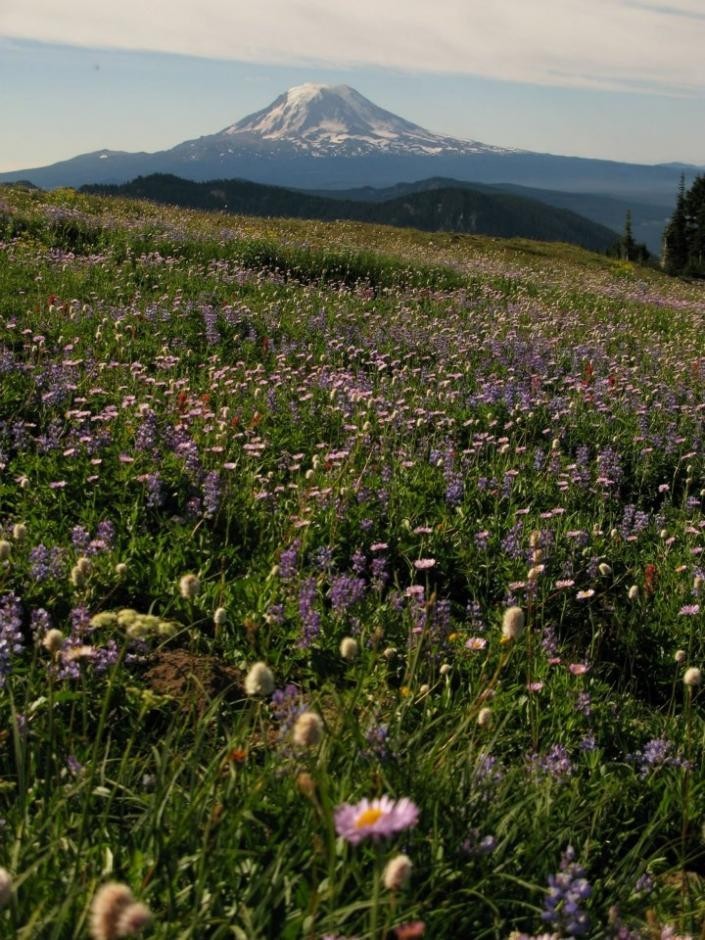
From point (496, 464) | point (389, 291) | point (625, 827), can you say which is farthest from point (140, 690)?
point (389, 291)

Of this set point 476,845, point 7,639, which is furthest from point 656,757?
point 7,639

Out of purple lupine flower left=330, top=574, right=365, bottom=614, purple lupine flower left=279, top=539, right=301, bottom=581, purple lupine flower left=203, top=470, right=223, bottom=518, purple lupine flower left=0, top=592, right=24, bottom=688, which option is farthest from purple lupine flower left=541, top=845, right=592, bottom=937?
purple lupine flower left=203, top=470, right=223, bottom=518

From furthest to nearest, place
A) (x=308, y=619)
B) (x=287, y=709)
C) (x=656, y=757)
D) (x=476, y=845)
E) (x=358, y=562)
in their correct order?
(x=358, y=562) < (x=308, y=619) < (x=656, y=757) < (x=287, y=709) < (x=476, y=845)

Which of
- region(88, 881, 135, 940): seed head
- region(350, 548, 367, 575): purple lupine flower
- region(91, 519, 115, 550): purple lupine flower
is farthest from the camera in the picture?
region(350, 548, 367, 575): purple lupine flower

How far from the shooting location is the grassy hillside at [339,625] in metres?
2.34

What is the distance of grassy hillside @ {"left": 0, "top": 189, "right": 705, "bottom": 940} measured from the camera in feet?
7.68

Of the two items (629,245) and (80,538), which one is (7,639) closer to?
(80,538)

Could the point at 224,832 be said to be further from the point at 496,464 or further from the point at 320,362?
the point at 320,362

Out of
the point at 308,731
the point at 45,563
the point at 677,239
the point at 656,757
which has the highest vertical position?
the point at 677,239

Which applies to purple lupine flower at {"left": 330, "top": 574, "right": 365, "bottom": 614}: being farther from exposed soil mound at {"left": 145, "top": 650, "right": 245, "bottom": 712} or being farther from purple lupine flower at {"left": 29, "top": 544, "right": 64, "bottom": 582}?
purple lupine flower at {"left": 29, "top": 544, "right": 64, "bottom": 582}

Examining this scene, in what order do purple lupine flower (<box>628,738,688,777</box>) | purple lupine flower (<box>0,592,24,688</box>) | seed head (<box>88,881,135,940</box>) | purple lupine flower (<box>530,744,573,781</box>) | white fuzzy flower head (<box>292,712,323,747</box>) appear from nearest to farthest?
1. seed head (<box>88,881,135,940</box>)
2. white fuzzy flower head (<box>292,712,323,747</box>)
3. purple lupine flower (<box>0,592,24,688</box>)
4. purple lupine flower (<box>530,744,573,781</box>)
5. purple lupine flower (<box>628,738,688,777</box>)

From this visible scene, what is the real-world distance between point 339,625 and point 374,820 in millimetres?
2570

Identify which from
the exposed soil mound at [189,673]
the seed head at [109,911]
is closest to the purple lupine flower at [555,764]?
the exposed soil mound at [189,673]

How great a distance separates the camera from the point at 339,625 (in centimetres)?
421
